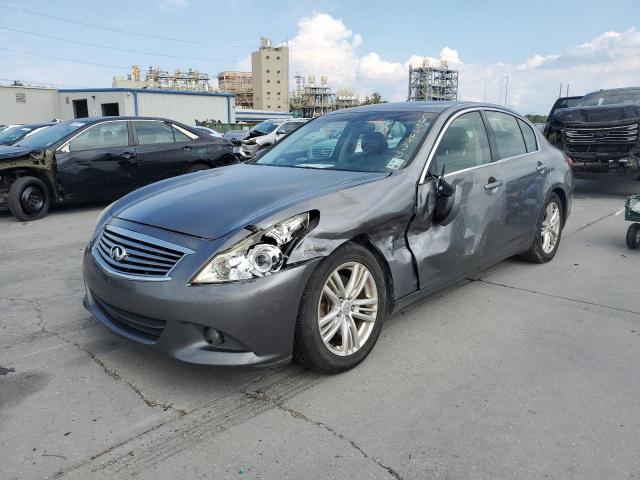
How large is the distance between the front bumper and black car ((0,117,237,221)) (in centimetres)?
605

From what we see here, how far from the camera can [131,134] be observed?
8.66 meters

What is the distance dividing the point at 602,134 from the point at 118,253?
9.36 meters

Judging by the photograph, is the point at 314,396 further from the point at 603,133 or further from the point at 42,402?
the point at 603,133

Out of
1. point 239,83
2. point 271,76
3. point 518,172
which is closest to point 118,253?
point 518,172

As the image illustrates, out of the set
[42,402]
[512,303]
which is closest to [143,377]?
[42,402]

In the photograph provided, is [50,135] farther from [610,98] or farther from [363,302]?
[610,98]

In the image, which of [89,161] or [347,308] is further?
[89,161]

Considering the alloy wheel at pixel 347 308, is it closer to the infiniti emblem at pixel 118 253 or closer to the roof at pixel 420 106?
the infiniti emblem at pixel 118 253

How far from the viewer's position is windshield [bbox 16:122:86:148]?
8102 mm

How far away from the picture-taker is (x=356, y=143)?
3.98 meters

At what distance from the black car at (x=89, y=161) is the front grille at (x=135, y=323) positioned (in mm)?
5686

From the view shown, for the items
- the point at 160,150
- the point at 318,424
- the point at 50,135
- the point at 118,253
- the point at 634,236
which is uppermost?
the point at 50,135

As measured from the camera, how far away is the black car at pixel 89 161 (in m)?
7.85

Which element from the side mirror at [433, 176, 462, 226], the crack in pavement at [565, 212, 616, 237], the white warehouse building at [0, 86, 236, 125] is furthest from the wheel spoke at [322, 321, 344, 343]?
the white warehouse building at [0, 86, 236, 125]
